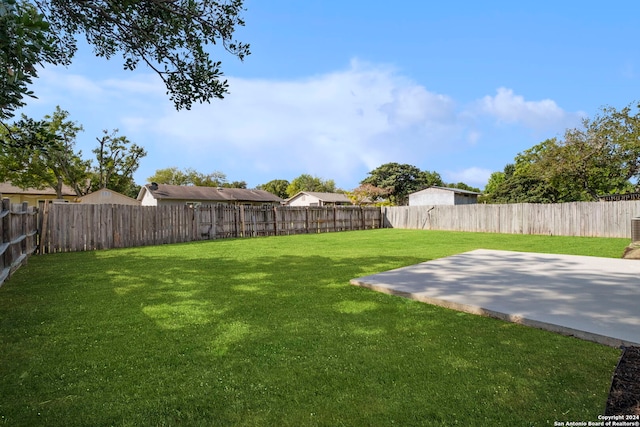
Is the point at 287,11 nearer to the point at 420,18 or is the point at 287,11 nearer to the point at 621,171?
the point at 420,18

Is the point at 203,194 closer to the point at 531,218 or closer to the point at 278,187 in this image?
the point at 531,218

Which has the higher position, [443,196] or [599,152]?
[599,152]

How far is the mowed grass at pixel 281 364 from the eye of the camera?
181 centimetres

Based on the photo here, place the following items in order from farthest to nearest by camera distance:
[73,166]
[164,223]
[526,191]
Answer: [526,191] < [73,166] < [164,223]

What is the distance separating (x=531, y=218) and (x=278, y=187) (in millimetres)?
52886

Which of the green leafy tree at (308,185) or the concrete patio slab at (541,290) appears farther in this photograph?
the green leafy tree at (308,185)

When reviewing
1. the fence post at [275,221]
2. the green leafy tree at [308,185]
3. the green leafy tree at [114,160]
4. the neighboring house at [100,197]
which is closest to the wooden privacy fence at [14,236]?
the fence post at [275,221]

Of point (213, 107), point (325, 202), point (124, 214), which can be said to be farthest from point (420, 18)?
point (325, 202)

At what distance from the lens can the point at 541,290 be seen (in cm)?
439

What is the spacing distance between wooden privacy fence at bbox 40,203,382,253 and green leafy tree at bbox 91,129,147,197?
23.5 meters

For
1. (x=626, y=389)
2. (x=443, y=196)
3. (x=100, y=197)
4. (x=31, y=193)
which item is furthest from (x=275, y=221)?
(x=31, y=193)

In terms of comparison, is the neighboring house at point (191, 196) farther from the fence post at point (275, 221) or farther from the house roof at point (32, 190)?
the fence post at point (275, 221)

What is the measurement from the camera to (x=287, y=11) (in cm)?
615

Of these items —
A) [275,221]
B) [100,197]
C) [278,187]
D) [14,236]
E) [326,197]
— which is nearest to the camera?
[14,236]
